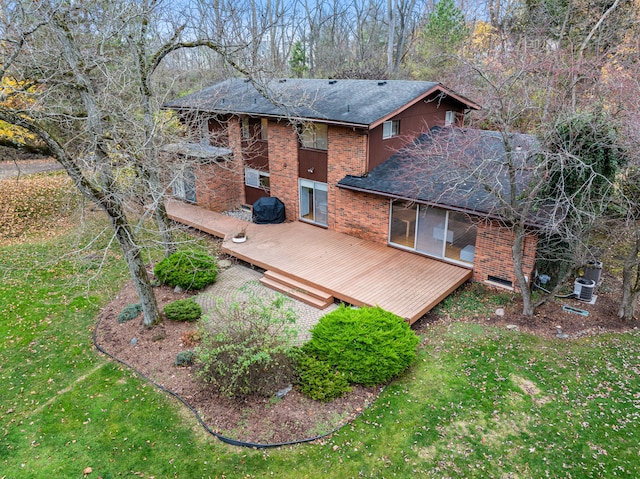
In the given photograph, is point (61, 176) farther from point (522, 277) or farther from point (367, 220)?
point (522, 277)

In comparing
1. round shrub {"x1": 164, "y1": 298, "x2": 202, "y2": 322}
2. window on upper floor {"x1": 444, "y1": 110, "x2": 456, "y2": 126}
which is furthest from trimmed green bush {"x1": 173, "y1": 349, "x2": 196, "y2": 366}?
window on upper floor {"x1": 444, "y1": 110, "x2": 456, "y2": 126}

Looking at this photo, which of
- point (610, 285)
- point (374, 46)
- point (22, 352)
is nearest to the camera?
point (22, 352)

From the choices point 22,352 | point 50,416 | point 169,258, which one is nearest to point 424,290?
point 169,258

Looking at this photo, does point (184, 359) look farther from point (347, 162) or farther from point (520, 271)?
point (347, 162)

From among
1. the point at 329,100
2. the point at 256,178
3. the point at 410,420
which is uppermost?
the point at 329,100

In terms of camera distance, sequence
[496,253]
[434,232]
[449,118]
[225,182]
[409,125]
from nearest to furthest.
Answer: [496,253], [434,232], [409,125], [449,118], [225,182]

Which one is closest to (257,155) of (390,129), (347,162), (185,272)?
(347,162)

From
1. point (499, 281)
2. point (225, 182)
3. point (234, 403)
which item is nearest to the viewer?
point (234, 403)
